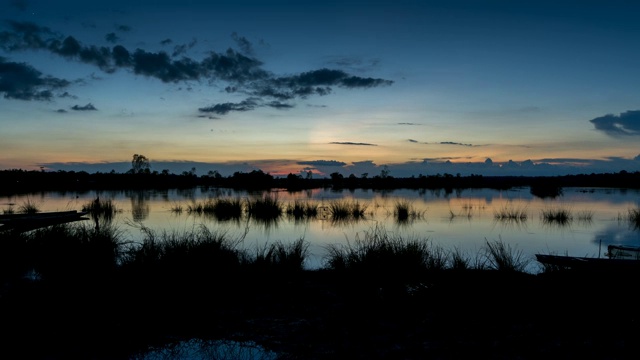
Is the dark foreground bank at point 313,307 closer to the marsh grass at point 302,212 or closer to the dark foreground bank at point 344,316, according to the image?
the dark foreground bank at point 344,316

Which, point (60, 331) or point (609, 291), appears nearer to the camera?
point (60, 331)

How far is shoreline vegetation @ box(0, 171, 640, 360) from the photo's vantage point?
5773mm

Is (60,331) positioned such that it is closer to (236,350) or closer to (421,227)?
(236,350)

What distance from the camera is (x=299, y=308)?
752 centimetres

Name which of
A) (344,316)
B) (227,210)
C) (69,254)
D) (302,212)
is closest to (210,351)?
(344,316)

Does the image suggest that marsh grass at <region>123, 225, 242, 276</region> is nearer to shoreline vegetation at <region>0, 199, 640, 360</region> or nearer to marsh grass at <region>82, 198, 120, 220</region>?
shoreline vegetation at <region>0, 199, 640, 360</region>

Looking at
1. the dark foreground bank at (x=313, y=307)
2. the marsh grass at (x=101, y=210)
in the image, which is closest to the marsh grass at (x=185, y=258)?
the dark foreground bank at (x=313, y=307)

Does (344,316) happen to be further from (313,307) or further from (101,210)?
(101,210)

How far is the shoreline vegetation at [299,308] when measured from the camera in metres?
5.77

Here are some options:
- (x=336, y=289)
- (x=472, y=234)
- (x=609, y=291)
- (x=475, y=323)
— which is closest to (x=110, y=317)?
(x=336, y=289)

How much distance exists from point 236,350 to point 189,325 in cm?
122

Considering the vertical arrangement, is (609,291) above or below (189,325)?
above

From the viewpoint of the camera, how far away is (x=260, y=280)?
29.7 feet

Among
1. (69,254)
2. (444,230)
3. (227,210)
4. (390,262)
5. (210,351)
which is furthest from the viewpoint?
(227,210)
